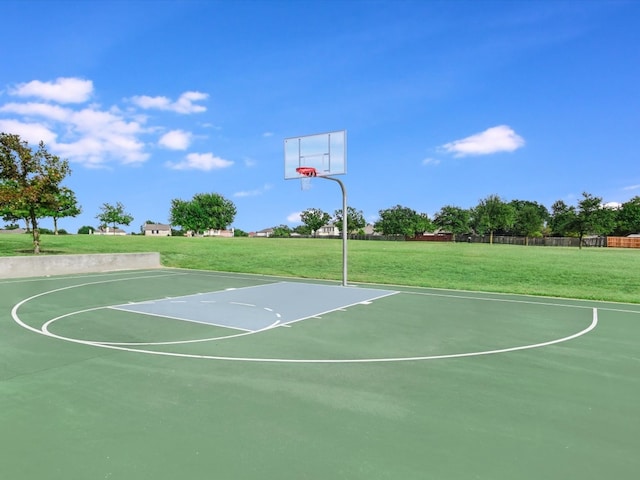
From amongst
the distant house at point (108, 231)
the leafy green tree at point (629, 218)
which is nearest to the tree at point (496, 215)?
the leafy green tree at point (629, 218)

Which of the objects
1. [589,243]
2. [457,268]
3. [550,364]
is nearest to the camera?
[550,364]

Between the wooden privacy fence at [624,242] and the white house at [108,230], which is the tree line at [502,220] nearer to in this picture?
the wooden privacy fence at [624,242]

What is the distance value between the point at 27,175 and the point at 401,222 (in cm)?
6605

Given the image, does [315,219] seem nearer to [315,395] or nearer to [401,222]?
[401,222]

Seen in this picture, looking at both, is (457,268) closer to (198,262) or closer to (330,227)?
(198,262)

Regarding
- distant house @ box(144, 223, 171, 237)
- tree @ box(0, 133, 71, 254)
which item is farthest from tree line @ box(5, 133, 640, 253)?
distant house @ box(144, 223, 171, 237)

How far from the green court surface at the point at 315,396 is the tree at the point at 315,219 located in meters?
84.9

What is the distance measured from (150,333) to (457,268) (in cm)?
1703

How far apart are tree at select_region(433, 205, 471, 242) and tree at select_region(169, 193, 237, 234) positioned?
43.8 metres

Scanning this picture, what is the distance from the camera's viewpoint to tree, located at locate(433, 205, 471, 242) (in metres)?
76.4

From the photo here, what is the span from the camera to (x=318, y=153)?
14.4 meters

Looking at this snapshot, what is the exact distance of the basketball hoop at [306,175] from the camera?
14.4 meters

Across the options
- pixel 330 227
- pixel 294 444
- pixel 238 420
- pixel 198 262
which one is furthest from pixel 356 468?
pixel 330 227

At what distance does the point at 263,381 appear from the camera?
4.73m
